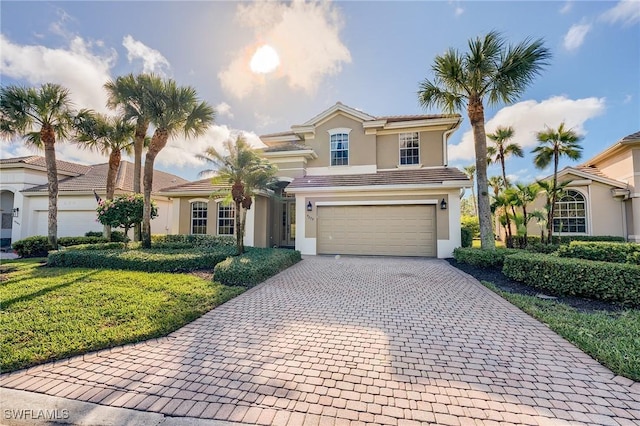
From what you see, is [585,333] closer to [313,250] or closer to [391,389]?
[391,389]

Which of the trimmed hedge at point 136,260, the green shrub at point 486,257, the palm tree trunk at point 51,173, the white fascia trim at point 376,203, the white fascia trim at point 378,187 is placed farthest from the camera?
the white fascia trim at point 376,203

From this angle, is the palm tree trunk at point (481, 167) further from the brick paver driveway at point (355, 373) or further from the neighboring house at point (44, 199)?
the neighboring house at point (44, 199)

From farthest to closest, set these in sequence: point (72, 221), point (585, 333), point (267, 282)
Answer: point (72, 221) < point (267, 282) < point (585, 333)

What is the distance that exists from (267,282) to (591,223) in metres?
19.3

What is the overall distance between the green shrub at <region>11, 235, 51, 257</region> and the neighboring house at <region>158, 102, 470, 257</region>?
5.76 m

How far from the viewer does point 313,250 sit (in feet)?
43.6

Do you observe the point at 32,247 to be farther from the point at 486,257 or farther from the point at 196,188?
the point at 486,257

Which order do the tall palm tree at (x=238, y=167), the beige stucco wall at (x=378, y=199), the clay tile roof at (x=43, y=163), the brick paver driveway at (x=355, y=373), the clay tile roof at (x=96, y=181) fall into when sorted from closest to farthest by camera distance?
the brick paver driveway at (x=355, y=373), the tall palm tree at (x=238, y=167), the beige stucco wall at (x=378, y=199), the clay tile roof at (x=96, y=181), the clay tile roof at (x=43, y=163)

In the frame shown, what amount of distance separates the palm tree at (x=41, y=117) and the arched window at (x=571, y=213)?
2692 centimetres

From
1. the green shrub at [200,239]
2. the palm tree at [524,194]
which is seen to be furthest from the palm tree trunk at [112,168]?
the palm tree at [524,194]

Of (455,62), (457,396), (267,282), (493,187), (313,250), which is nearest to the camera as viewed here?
(457,396)

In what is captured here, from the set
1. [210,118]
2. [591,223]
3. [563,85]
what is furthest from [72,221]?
[591,223]

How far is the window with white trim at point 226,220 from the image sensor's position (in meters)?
15.1

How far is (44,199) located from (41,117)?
10350mm
